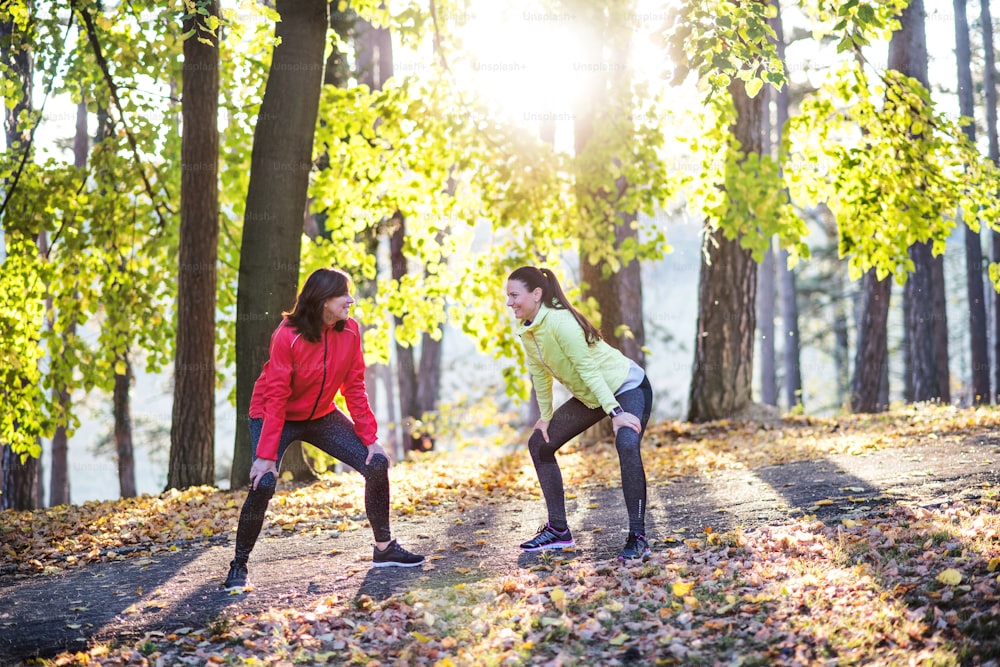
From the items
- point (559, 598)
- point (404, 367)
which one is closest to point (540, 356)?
point (559, 598)

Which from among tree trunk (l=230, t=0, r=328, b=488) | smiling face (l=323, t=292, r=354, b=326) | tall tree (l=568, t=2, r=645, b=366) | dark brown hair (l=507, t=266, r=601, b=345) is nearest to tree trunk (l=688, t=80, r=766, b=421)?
tall tree (l=568, t=2, r=645, b=366)

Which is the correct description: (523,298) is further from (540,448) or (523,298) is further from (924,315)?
(924,315)

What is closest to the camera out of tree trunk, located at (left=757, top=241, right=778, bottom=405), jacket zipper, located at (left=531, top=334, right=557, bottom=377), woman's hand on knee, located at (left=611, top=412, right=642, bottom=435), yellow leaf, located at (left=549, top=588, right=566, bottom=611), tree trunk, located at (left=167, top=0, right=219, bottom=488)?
yellow leaf, located at (left=549, top=588, right=566, bottom=611)

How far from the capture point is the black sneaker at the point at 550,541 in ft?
21.1

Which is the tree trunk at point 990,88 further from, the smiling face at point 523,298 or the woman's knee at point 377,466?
the woman's knee at point 377,466

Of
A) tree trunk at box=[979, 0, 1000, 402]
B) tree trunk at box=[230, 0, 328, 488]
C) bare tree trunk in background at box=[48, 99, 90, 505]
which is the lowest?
bare tree trunk in background at box=[48, 99, 90, 505]

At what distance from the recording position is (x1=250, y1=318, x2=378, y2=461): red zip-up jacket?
18.2ft

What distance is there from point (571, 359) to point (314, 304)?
1.60m

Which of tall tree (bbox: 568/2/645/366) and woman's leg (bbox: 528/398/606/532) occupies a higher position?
tall tree (bbox: 568/2/645/366)

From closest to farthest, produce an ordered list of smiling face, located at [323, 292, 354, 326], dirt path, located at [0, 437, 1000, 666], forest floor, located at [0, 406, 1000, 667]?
forest floor, located at [0, 406, 1000, 667]
dirt path, located at [0, 437, 1000, 666]
smiling face, located at [323, 292, 354, 326]

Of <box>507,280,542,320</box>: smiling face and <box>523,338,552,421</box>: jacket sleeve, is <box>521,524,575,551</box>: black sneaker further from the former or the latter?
<box>507,280,542,320</box>: smiling face

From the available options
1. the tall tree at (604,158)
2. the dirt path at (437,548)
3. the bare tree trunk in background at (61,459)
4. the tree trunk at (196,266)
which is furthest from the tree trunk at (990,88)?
the bare tree trunk in background at (61,459)

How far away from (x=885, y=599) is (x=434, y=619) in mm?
2317

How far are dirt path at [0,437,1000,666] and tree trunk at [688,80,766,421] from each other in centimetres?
418
